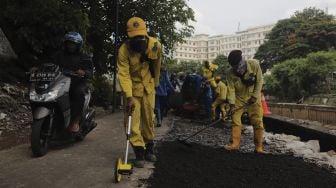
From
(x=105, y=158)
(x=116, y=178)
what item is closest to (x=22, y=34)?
(x=105, y=158)

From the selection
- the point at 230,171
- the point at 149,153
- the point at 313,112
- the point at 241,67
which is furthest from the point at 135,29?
the point at 313,112

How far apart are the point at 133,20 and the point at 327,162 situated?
12.0 feet

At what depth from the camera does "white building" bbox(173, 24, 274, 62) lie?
434ft

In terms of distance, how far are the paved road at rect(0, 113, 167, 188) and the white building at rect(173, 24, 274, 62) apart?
125m

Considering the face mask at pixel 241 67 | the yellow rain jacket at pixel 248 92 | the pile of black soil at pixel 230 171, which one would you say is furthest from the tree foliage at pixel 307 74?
the pile of black soil at pixel 230 171

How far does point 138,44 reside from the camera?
5.43 meters

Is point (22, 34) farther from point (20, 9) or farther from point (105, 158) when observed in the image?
point (105, 158)

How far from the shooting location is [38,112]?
5.85 m

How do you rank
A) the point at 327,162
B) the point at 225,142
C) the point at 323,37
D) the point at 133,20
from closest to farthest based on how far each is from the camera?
the point at 133,20, the point at 327,162, the point at 225,142, the point at 323,37

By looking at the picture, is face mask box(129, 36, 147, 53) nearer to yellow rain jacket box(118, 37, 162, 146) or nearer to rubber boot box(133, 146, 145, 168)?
yellow rain jacket box(118, 37, 162, 146)

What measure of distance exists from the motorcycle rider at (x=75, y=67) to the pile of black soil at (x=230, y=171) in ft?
4.78

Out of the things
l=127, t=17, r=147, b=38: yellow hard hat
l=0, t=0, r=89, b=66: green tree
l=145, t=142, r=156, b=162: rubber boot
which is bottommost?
l=145, t=142, r=156, b=162: rubber boot

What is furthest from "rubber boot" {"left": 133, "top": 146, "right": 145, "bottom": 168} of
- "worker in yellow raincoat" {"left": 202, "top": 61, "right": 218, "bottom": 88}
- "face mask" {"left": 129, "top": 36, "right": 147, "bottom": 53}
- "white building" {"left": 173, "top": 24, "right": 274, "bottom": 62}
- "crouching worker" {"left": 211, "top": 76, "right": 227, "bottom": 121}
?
"white building" {"left": 173, "top": 24, "right": 274, "bottom": 62}

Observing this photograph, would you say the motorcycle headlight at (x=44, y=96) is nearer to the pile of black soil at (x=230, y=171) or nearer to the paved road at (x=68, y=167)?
the paved road at (x=68, y=167)
